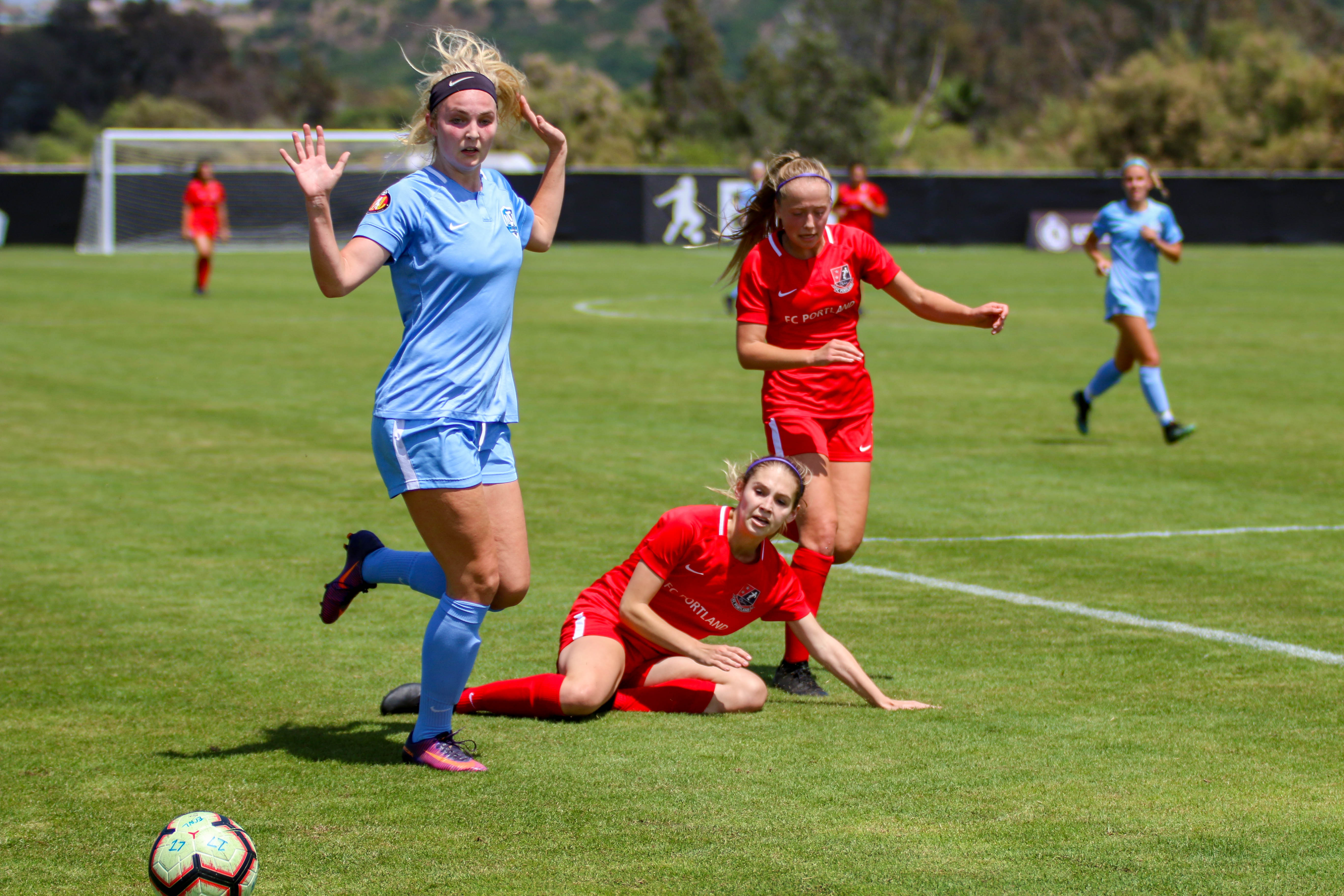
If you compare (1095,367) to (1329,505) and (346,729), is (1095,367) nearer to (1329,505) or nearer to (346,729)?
(1329,505)

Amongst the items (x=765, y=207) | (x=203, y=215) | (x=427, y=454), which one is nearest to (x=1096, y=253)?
(x=765, y=207)

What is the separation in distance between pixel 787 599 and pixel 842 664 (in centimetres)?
33

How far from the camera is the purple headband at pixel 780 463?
19.0ft

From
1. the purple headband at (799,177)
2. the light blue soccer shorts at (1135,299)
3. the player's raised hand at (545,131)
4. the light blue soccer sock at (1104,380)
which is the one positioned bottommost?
the light blue soccer sock at (1104,380)

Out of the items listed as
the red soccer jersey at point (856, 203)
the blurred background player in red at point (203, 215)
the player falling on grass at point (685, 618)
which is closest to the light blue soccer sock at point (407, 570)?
the player falling on grass at point (685, 618)

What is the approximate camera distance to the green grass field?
14.8 ft

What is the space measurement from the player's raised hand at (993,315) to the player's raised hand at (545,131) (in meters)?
1.95

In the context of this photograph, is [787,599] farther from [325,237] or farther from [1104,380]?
[1104,380]

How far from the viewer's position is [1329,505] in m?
10.5

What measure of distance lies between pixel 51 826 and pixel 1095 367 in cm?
1553

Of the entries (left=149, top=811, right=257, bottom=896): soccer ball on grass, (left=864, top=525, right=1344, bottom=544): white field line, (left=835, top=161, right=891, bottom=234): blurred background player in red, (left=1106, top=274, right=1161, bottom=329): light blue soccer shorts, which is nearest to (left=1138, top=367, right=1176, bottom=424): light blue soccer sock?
(left=1106, top=274, right=1161, bottom=329): light blue soccer shorts

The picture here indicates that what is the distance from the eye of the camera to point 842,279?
266 inches

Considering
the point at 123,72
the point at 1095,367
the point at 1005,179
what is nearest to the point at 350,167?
the point at 1005,179

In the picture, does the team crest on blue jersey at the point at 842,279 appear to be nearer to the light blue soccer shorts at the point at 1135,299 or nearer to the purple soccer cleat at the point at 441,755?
the purple soccer cleat at the point at 441,755
